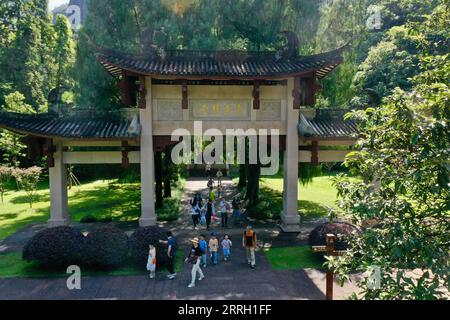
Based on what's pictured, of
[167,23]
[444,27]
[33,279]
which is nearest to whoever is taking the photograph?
[444,27]

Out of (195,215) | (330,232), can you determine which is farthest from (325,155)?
(195,215)

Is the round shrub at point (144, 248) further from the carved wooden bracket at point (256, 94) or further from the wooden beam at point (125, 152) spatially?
the carved wooden bracket at point (256, 94)

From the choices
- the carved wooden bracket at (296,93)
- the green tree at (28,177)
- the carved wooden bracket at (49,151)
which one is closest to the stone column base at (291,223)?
the carved wooden bracket at (296,93)

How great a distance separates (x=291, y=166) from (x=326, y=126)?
228 centimetres

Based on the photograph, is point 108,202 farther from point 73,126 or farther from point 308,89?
point 308,89

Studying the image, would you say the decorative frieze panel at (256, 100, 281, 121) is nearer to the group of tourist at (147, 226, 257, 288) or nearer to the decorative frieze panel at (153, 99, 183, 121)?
the decorative frieze panel at (153, 99, 183, 121)

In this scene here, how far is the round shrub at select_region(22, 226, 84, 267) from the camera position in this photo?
10484 mm

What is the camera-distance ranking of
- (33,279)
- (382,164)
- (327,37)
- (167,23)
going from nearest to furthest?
(382,164), (33,279), (167,23), (327,37)

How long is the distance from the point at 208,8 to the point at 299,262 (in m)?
12.9

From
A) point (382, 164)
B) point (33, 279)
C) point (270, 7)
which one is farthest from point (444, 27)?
point (33, 279)

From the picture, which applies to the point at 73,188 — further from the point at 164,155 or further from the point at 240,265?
the point at 240,265

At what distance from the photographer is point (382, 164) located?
16.8 ft

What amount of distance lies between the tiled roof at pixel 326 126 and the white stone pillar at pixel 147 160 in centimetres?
622
